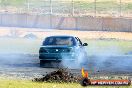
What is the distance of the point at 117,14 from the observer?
60406mm

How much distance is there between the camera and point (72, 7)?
59344 millimetres

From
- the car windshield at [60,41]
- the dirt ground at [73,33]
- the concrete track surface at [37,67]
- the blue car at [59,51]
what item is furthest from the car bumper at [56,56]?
the dirt ground at [73,33]

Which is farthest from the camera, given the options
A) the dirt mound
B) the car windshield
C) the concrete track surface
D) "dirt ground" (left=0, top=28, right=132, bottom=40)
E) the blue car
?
"dirt ground" (left=0, top=28, right=132, bottom=40)

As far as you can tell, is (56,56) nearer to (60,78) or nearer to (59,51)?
(59,51)

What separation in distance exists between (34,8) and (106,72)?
40652 millimetres

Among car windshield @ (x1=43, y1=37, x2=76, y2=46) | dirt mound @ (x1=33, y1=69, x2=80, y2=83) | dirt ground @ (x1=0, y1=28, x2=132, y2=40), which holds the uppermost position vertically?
car windshield @ (x1=43, y1=37, x2=76, y2=46)

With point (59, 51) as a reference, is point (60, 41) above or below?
above

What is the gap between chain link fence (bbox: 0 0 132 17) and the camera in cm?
5994

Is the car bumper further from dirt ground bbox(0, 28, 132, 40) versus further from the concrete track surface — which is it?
dirt ground bbox(0, 28, 132, 40)

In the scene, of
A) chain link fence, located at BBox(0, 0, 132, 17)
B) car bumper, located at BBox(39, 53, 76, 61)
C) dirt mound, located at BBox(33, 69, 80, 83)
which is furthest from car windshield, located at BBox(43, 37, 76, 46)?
chain link fence, located at BBox(0, 0, 132, 17)

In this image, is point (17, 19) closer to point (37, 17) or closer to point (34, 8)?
point (37, 17)

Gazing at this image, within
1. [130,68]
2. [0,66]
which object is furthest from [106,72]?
[0,66]

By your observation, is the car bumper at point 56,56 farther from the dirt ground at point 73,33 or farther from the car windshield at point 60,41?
the dirt ground at point 73,33

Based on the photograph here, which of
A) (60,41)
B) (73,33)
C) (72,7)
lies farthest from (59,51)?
(72,7)
